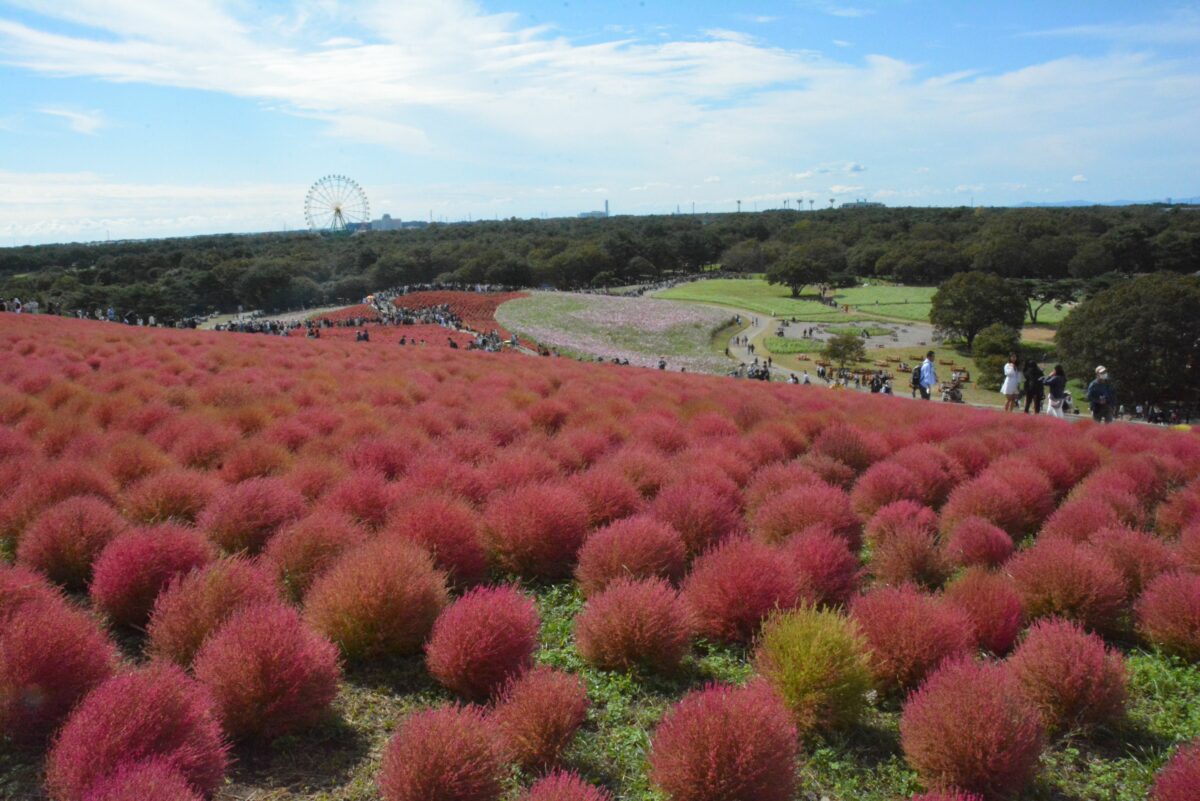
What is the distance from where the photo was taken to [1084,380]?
44.1 m

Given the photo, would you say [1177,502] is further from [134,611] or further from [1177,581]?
[134,611]

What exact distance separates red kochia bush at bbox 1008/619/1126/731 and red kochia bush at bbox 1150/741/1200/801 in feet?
2.30

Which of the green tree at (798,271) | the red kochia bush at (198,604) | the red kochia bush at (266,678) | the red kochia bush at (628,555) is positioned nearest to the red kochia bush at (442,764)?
the red kochia bush at (266,678)

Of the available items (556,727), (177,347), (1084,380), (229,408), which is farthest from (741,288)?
(556,727)

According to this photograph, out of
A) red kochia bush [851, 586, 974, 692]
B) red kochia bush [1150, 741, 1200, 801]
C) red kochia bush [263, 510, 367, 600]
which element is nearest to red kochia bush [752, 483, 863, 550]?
red kochia bush [851, 586, 974, 692]

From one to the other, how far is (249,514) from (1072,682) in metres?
6.43

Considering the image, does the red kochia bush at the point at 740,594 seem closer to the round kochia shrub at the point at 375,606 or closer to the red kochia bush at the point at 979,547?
the round kochia shrub at the point at 375,606

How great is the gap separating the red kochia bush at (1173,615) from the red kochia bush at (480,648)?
4799 millimetres

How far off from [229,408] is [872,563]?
914 cm

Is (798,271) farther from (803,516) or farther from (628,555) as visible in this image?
(628,555)

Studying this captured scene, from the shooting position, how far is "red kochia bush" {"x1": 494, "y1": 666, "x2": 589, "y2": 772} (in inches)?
161

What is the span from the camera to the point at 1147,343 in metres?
42.6

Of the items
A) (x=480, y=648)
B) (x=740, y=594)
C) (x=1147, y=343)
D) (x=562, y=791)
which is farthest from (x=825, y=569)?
(x=1147, y=343)

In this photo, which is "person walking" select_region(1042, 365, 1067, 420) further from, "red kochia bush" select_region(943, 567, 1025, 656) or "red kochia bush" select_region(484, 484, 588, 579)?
"red kochia bush" select_region(484, 484, 588, 579)
